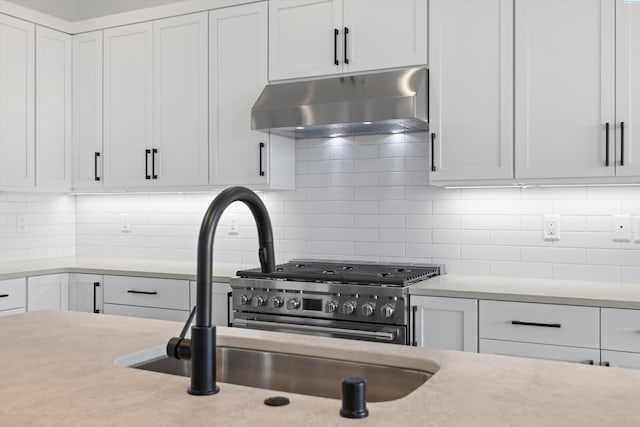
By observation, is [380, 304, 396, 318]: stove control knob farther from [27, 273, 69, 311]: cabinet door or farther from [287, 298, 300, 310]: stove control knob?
[27, 273, 69, 311]: cabinet door

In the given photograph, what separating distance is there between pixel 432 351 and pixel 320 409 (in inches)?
22.7

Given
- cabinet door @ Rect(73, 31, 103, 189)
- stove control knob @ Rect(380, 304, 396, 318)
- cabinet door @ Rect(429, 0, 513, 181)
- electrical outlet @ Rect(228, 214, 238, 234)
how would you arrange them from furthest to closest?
cabinet door @ Rect(73, 31, 103, 189), electrical outlet @ Rect(228, 214, 238, 234), cabinet door @ Rect(429, 0, 513, 181), stove control knob @ Rect(380, 304, 396, 318)

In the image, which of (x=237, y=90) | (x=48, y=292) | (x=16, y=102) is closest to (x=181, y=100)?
(x=237, y=90)

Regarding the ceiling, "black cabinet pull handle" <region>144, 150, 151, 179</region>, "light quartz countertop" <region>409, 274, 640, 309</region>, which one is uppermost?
the ceiling

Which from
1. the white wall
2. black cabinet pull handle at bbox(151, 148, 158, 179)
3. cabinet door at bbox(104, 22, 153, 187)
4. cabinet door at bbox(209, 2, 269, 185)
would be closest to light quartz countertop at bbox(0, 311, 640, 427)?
cabinet door at bbox(209, 2, 269, 185)

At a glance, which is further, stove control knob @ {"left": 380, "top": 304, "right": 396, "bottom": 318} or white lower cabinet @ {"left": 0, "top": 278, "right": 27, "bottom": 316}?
white lower cabinet @ {"left": 0, "top": 278, "right": 27, "bottom": 316}

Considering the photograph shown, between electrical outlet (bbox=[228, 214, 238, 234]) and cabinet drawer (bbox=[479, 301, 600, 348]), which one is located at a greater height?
electrical outlet (bbox=[228, 214, 238, 234])

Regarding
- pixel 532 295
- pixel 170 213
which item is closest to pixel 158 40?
pixel 170 213

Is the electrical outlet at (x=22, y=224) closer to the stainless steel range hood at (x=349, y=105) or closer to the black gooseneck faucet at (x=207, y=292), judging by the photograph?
the stainless steel range hood at (x=349, y=105)

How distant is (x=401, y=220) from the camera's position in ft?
12.4

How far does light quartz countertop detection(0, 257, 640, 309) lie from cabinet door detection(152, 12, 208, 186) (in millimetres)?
601

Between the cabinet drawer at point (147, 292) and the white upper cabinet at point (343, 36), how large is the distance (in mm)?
1365

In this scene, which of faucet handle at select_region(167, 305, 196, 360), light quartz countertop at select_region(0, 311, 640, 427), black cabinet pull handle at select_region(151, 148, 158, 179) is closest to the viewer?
light quartz countertop at select_region(0, 311, 640, 427)

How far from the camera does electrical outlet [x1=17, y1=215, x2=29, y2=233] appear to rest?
4.48 m
